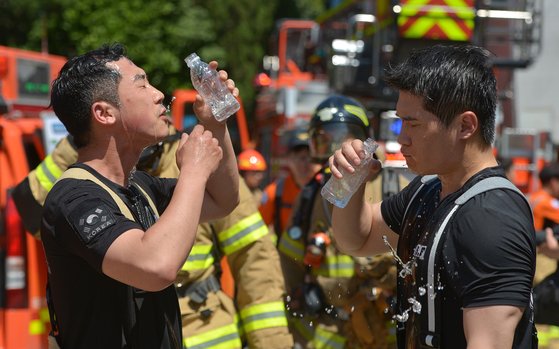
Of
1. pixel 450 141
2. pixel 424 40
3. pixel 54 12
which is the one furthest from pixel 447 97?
pixel 54 12

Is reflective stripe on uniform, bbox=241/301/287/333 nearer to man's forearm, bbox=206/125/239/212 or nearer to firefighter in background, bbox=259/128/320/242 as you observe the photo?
man's forearm, bbox=206/125/239/212

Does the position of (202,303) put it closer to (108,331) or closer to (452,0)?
(108,331)

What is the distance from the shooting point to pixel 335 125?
16.3 ft

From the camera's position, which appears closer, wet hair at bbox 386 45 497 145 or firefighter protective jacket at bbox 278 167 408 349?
wet hair at bbox 386 45 497 145

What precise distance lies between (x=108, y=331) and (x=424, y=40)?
8.33 meters

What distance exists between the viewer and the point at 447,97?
2477 millimetres

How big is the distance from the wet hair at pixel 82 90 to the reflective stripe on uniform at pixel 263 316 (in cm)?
168

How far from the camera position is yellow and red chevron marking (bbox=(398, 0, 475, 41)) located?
33.7 ft

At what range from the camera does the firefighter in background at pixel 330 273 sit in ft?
15.6

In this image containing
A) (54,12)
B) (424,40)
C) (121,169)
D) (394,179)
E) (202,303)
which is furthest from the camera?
(54,12)

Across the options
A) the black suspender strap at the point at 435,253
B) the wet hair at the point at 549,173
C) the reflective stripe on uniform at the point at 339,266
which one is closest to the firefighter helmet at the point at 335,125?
the reflective stripe on uniform at the point at 339,266

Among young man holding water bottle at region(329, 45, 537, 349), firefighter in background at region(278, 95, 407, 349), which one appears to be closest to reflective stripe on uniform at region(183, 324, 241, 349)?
firefighter in background at region(278, 95, 407, 349)

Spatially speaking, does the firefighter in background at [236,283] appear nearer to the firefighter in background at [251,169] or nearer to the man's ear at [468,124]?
the man's ear at [468,124]

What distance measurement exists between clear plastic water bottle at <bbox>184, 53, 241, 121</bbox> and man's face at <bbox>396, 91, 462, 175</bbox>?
2.22 feet
